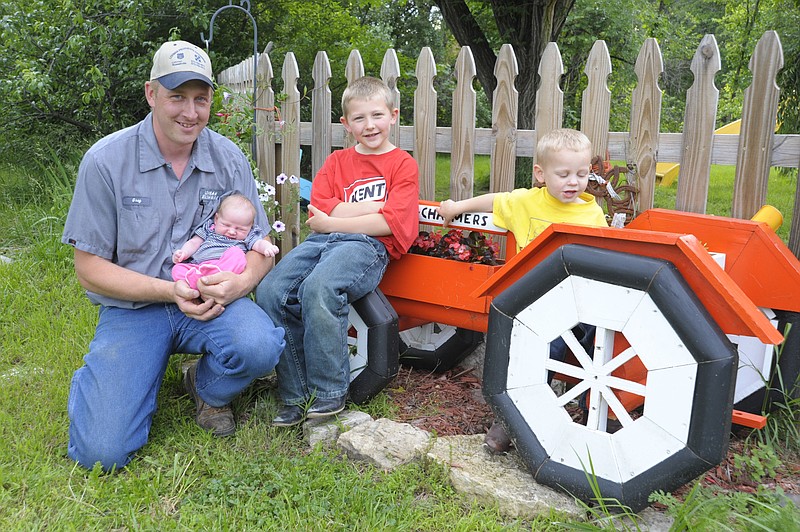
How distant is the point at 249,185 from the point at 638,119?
6.01 feet

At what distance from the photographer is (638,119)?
127 inches

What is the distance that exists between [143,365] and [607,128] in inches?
93.0

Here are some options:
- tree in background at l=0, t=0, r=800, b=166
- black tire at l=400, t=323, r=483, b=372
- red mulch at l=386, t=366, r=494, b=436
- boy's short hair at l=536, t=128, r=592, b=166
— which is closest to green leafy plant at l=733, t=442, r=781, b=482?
red mulch at l=386, t=366, r=494, b=436

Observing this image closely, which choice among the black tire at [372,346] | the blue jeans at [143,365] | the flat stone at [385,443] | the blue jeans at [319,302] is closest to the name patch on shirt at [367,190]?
the blue jeans at [319,302]

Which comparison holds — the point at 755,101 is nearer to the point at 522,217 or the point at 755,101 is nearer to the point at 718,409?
the point at 522,217

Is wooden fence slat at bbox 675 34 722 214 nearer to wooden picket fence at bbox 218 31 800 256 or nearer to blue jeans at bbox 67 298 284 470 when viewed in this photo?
wooden picket fence at bbox 218 31 800 256

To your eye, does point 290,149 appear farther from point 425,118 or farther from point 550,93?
point 550,93

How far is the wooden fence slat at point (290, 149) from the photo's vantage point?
4.49m

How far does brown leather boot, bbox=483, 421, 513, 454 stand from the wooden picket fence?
4.66 feet

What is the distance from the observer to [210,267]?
2.70 meters

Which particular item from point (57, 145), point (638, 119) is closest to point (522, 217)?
point (638, 119)

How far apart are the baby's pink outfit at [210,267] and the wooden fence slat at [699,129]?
6.57 feet

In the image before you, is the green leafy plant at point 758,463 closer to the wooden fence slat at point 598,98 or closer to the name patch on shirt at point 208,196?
the wooden fence slat at point 598,98

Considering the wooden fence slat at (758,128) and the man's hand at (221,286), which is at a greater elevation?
the wooden fence slat at (758,128)
